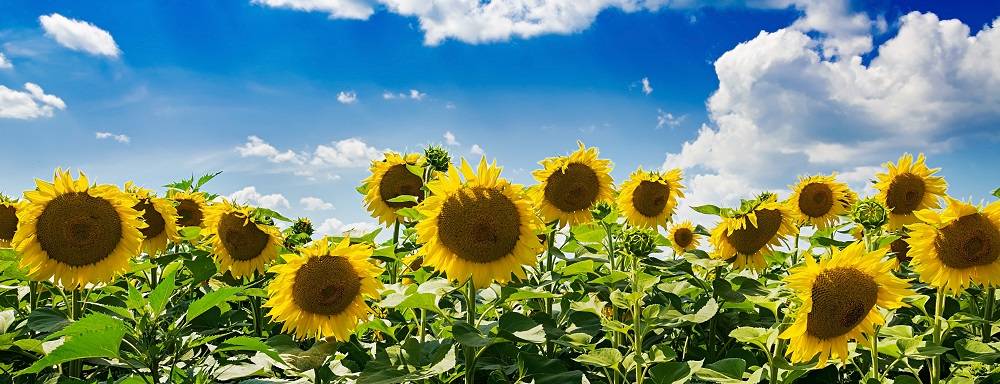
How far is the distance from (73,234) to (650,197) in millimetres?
4458

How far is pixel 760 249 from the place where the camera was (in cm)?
547

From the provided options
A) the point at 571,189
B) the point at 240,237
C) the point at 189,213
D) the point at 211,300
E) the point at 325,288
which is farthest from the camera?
the point at 189,213

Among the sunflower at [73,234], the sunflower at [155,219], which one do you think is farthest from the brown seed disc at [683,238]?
the sunflower at [73,234]

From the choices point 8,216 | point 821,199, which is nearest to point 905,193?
point 821,199

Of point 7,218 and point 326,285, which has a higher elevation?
point 7,218

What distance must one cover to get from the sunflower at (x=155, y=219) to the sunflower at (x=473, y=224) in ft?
7.97

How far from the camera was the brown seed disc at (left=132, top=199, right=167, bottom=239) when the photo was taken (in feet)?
16.9

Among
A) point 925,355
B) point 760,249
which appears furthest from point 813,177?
point 925,355

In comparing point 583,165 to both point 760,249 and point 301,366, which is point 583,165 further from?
point 301,366

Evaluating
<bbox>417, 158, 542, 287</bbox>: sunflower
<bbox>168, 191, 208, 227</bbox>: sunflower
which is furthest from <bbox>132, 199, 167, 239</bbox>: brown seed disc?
<bbox>417, 158, 542, 287</bbox>: sunflower

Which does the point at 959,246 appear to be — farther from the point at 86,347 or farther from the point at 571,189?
the point at 86,347

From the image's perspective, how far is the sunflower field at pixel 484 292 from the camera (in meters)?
3.26

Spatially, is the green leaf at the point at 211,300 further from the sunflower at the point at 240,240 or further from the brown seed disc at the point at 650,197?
the brown seed disc at the point at 650,197

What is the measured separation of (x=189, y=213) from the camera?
5.93m
